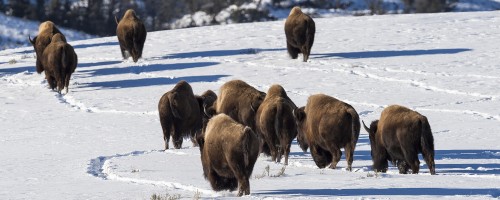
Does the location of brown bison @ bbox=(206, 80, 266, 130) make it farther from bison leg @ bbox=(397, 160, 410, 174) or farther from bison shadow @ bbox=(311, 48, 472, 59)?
bison shadow @ bbox=(311, 48, 472, 59)

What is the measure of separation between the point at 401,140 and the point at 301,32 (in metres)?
13.2

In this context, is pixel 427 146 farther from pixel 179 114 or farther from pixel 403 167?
pixel 179 114

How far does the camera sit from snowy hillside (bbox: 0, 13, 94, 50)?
6281cm

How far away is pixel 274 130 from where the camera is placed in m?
13.2

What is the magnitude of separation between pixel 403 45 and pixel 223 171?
19.0 m

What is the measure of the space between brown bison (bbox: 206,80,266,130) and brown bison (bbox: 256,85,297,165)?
74 centimetres

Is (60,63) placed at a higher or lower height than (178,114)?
lower

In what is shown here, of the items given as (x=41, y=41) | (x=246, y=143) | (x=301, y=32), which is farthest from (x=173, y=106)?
(x=41, y=41)

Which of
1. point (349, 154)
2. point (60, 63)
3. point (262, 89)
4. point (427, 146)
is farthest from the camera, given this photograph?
point (60, 63)

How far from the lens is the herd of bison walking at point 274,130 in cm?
1020

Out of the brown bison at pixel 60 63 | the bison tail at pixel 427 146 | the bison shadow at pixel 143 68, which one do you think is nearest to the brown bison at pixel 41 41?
the bison shadow at pixel 143 68

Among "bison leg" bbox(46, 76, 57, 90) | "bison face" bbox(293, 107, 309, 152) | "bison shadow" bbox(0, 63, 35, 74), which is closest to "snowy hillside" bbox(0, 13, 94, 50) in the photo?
"bison shadow" bbox(0, 63, 35, 74)

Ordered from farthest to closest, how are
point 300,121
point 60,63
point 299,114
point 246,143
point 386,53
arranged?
point 386,53 < point 60,63 < point 300,121 < point 299,114 < point 246,143

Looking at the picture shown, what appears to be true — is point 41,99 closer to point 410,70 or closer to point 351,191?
point 410,70
